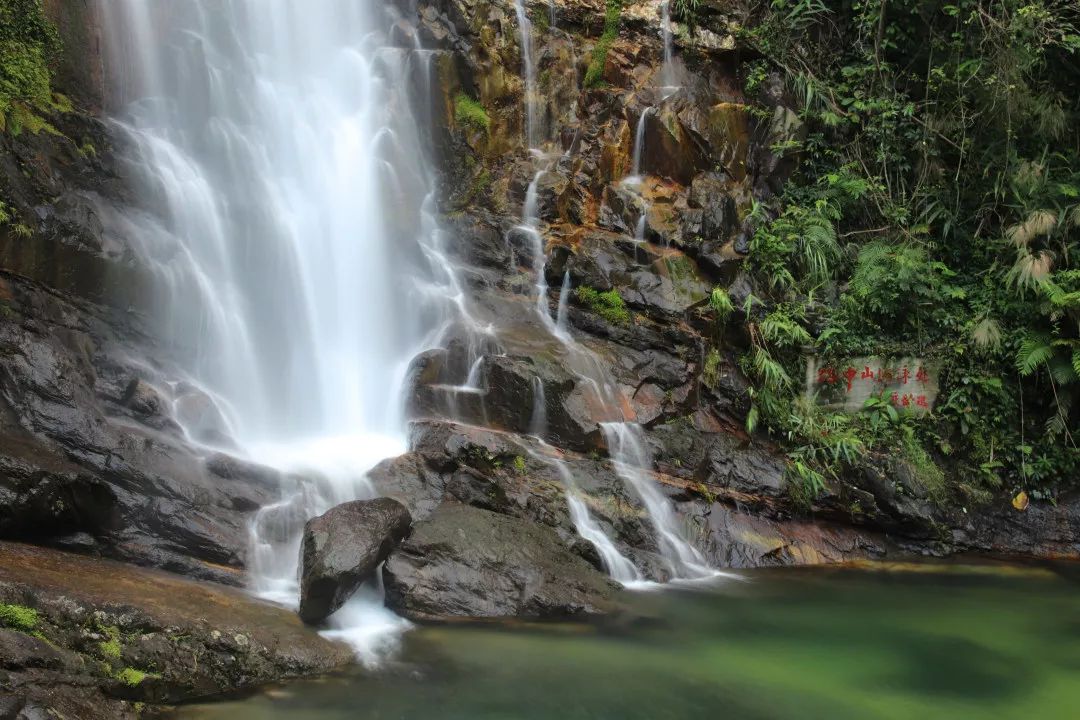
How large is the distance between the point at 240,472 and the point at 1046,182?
12222 mm

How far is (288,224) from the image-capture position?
11.8m

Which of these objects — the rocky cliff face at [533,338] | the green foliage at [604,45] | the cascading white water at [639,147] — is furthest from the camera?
the green foliage at [604,45]

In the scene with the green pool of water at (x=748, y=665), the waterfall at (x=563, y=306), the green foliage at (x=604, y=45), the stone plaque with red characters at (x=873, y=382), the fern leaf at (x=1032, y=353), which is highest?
the green foliage at (x=604, y=45)

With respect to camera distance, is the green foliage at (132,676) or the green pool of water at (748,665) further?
the green pool of water at (748,665)

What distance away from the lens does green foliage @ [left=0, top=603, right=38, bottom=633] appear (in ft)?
15.4

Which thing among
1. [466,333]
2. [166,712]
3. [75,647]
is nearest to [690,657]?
[166,712]

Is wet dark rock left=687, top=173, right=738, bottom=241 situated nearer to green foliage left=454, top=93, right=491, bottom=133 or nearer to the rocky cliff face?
the rocky cliff face

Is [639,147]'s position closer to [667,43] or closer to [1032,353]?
[667,43]

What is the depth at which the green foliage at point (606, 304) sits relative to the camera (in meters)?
11.6

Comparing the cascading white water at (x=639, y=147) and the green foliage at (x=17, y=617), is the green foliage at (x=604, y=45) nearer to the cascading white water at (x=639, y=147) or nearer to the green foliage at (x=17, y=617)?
the cascading white water at (x=639, y=147)

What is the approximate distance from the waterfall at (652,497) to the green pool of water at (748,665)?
525mm

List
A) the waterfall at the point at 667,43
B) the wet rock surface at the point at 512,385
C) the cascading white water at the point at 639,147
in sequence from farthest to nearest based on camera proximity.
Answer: the waterfall at the point at 667,43 → the cascading white water at the point at 639,147 → the wet rock surface at the point at 512,385

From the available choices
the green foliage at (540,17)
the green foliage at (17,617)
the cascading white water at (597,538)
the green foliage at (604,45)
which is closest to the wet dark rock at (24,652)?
the green foliage at (17,617)

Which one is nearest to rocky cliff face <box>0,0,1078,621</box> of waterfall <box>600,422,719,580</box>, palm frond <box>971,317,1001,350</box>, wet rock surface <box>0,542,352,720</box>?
waterfall <box>600,422,719,580</box>
